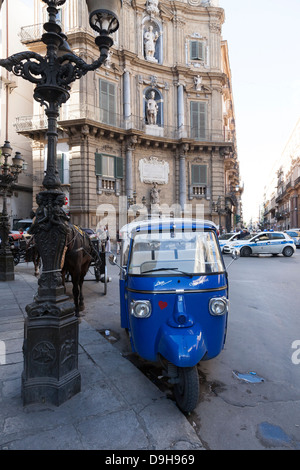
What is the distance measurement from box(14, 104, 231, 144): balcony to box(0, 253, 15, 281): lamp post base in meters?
13.8

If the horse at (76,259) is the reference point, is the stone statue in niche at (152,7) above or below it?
above

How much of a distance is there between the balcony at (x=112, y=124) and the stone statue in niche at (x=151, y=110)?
55cm

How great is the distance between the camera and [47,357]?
9.80 feet

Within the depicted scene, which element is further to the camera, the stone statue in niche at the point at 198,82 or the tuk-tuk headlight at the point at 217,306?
the stone statue in niche at the point at 198,82

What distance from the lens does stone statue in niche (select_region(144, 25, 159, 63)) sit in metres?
25.2

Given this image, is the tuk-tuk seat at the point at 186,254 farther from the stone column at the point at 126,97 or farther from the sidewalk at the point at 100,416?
the stone column at the point at 126,97

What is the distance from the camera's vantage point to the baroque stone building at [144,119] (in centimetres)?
2170

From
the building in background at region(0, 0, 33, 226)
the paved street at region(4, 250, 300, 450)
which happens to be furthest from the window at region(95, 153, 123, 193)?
the paved street at region(4, 250, 300, 450)

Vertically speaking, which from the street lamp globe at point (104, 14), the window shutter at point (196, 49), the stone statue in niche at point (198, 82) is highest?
the window shutter at point (196, 49)

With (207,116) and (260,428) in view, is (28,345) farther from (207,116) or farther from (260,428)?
(207,116)

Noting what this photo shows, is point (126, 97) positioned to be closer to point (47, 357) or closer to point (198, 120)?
point (198, 120)

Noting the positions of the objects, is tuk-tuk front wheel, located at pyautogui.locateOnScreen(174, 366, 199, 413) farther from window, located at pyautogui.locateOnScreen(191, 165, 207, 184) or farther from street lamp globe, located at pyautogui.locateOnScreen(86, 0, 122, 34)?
window, located at pyautogui.locateOnScreen(191, 165, 207, 184)

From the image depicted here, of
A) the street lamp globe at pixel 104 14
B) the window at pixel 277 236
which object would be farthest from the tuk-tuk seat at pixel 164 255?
the window at pixel 277 236
